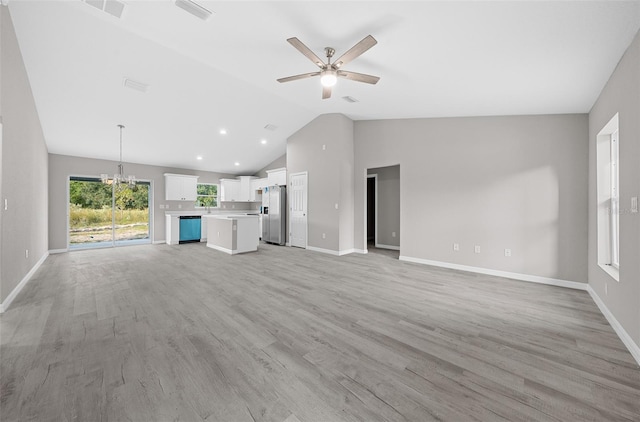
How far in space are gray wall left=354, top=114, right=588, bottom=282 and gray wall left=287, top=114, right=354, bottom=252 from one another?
3.34 feet

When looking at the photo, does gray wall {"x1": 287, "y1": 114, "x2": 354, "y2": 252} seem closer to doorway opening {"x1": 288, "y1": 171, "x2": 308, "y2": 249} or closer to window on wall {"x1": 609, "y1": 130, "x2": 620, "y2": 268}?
doorway opening {"x1": 288, "y1": 171, "x2": 308, "y2": 249}

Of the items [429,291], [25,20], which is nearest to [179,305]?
[429,291]

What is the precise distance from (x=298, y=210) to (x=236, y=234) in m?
1.77

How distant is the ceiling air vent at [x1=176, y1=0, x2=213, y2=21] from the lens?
2.46 m

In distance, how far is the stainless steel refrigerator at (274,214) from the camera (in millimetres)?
7211

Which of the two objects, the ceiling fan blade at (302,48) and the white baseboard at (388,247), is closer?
the ceiling fan blade at (302,48)

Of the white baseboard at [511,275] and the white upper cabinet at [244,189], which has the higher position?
the white upper cabinet at [244,189]

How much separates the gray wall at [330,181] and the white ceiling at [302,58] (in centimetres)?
56

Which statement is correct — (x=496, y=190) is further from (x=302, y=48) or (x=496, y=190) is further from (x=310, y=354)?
(x=310, y=354)

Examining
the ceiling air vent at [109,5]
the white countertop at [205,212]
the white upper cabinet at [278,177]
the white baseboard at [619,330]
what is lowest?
the white baseboard at [619,330]

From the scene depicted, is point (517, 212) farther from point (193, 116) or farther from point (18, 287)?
point (18, 287)

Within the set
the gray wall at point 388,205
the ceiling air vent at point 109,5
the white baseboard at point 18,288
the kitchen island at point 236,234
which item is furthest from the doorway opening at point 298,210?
the white baseboard at point 18,288

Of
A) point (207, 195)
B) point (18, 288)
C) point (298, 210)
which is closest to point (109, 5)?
point (18, 288)

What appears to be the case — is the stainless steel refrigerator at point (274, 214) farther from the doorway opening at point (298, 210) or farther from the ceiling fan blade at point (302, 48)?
the ceiling fan blade at point (302, 48)
